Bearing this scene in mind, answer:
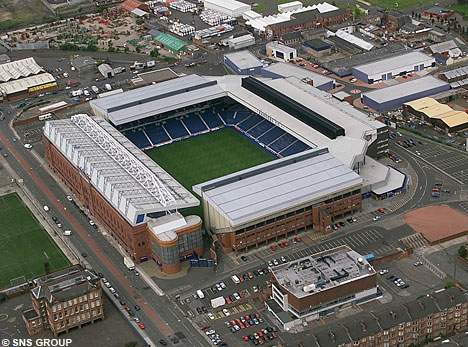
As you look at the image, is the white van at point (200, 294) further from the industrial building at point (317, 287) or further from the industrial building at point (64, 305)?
the industrial building at point (64, 305)

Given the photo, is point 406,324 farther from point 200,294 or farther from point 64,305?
point 64,305

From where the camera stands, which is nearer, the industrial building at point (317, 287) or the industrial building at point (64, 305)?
the industrial building at point (317, 287)

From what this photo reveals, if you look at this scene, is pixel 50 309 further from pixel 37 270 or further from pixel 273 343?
pixel 273 343

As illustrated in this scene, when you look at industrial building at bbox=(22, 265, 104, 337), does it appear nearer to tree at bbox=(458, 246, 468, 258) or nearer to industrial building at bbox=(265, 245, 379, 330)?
industrial building at bbox=(265, 245, 379, 330)

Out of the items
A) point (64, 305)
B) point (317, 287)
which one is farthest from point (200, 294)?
point (64, 305)

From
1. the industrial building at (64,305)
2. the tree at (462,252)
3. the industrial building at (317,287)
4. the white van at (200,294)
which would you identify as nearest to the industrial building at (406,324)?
the industrial building at (317,287)

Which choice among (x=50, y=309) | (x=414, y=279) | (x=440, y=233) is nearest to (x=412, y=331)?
(x=414, y=279)
